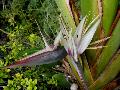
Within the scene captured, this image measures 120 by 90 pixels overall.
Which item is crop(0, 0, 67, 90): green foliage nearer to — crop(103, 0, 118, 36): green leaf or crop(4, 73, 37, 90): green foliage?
crop(4, 73, 37, 90): green foliage

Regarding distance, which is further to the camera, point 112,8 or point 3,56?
point 3,56

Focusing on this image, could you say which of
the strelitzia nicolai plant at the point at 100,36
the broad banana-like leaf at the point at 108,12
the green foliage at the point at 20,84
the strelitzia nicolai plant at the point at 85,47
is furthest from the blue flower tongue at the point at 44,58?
the green foliage at the point at 20,84

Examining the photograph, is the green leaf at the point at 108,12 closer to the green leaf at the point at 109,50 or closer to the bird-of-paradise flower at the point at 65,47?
the green leaf at the point at 109,50

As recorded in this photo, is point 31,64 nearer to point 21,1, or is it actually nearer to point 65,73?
point 65,73

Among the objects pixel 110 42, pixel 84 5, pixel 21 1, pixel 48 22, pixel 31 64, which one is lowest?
pixel 31 64

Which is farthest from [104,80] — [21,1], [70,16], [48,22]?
[21,1]

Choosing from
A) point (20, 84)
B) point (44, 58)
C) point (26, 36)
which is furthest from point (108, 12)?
point (26, 36)

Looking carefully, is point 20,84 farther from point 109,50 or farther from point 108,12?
point 108,12

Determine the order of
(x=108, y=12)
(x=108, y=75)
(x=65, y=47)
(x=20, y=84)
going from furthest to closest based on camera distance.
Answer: (x=20, y=84)
(x=108, y=75)
(x=108, y=12)
(x=65, y=47)

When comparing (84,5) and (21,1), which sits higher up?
(21,1)

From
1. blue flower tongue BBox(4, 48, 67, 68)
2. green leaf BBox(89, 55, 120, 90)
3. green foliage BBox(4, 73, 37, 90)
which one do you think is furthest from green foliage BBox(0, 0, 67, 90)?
blue flower tongue BBox(4, 48, 67, 68)

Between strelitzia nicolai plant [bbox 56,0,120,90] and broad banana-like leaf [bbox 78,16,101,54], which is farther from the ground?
strelitzia nicolai plant [bbox 56,0,120,90]
